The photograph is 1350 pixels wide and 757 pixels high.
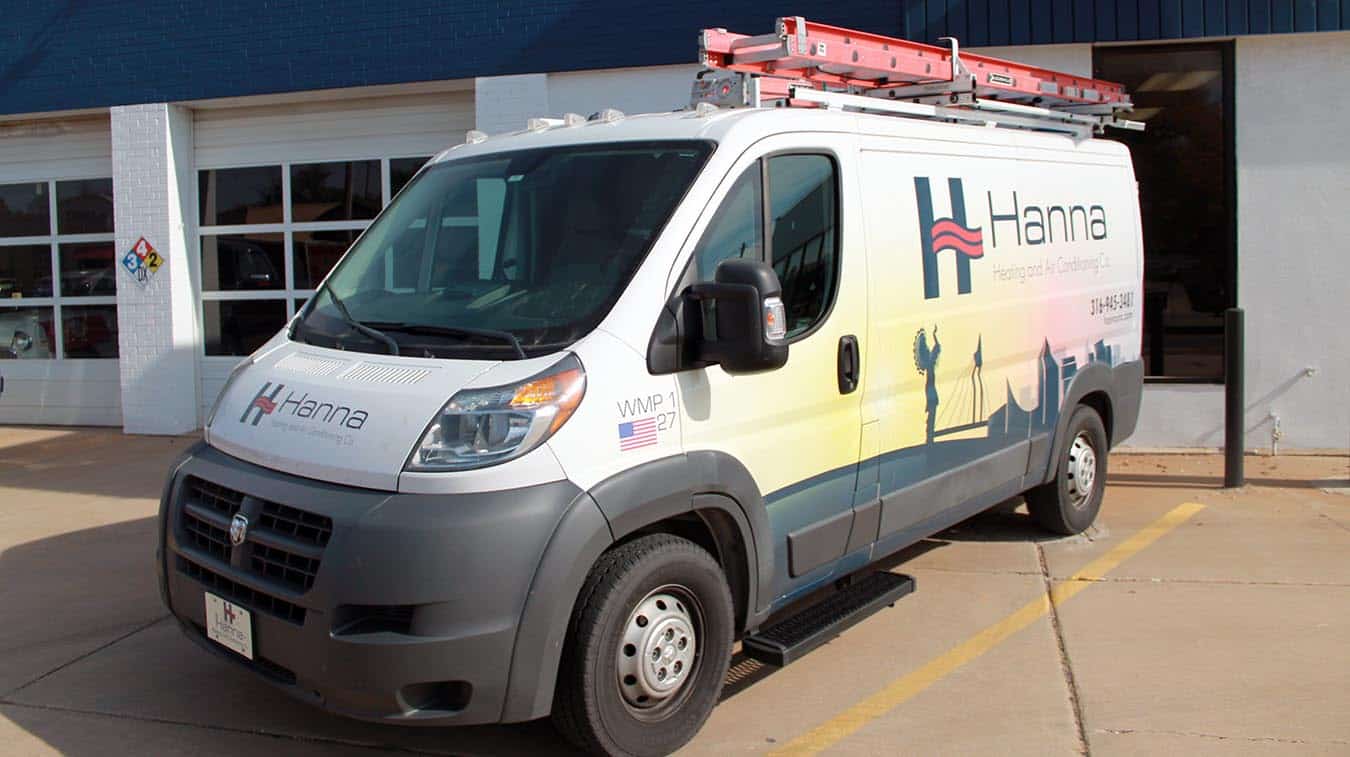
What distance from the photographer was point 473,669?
11.7 ft

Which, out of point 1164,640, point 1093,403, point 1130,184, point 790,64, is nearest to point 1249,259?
point 1130,184

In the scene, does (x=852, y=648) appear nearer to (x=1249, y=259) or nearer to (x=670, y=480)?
(x=670, y=480)

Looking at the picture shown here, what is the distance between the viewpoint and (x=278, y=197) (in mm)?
11891

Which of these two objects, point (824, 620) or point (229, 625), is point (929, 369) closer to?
point (824, 620)

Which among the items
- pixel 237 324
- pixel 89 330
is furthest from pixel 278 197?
pixel 89 330

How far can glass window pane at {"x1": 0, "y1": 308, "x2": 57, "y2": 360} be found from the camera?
12.8 meters

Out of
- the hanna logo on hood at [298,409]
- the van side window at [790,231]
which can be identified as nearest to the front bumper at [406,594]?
the hanna logo on hood at [298,409]

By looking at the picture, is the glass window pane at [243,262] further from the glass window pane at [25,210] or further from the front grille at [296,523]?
the front grille at [296,523]

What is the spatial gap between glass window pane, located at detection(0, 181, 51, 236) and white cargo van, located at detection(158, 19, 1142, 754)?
9.42 meters

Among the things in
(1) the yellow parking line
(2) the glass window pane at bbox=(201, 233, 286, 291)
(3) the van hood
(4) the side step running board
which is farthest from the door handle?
(2) the glass window pane at bbox=(201, 233, 286, 291)

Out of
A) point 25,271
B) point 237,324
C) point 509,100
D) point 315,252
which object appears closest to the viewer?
point 509,100

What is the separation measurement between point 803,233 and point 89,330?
410 inches

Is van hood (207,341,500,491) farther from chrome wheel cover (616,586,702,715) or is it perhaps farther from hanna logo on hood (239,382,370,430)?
chrome wheel cover (616,586,702,715)

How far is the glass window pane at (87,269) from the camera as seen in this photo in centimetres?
1248
